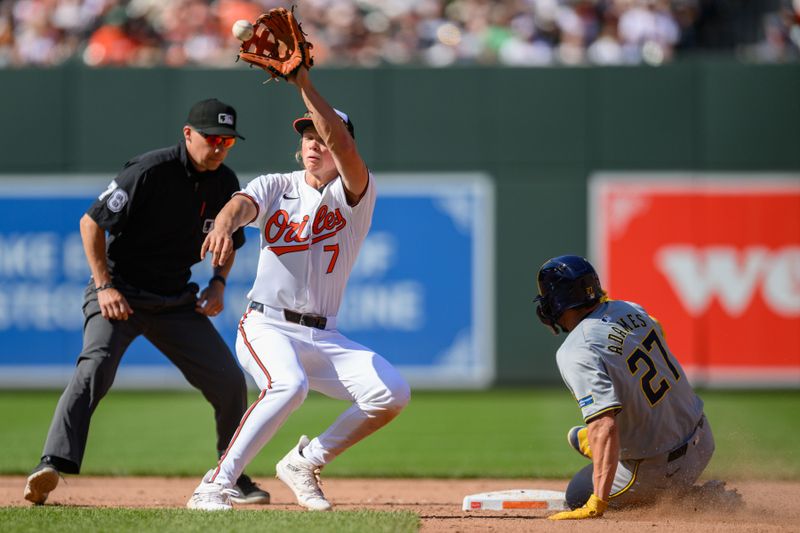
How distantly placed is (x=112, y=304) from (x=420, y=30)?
874cm

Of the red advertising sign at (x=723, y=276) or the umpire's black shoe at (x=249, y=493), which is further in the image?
the red advertising sign at (x=723, y=276)

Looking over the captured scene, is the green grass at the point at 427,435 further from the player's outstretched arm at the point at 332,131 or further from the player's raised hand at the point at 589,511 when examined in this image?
the player's outstretched arm at the point at 332,131

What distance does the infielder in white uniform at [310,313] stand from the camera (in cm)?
488

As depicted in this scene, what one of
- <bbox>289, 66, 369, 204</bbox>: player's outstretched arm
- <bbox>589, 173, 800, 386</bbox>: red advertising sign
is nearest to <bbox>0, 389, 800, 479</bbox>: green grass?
<bbox>589, 173, 800, 386</bbox>: red advertising sign

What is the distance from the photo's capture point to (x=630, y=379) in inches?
186

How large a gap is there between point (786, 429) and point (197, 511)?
5986 millimetres

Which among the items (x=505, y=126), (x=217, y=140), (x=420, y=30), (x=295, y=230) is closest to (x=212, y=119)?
(x=217, y=140)

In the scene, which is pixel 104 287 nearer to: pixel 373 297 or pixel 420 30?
pixel 373 297

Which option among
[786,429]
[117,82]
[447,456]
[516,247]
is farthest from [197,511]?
[117,82]

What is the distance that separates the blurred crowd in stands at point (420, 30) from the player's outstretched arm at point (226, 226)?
7.82 metres

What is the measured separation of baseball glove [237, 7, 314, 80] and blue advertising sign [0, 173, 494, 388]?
6.85 m

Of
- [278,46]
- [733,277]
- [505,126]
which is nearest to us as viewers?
[278,46]

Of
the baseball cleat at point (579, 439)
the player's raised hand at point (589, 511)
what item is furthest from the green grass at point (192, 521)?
the baseball cleat at point (579, 439)

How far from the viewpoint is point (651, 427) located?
15.9 ft
